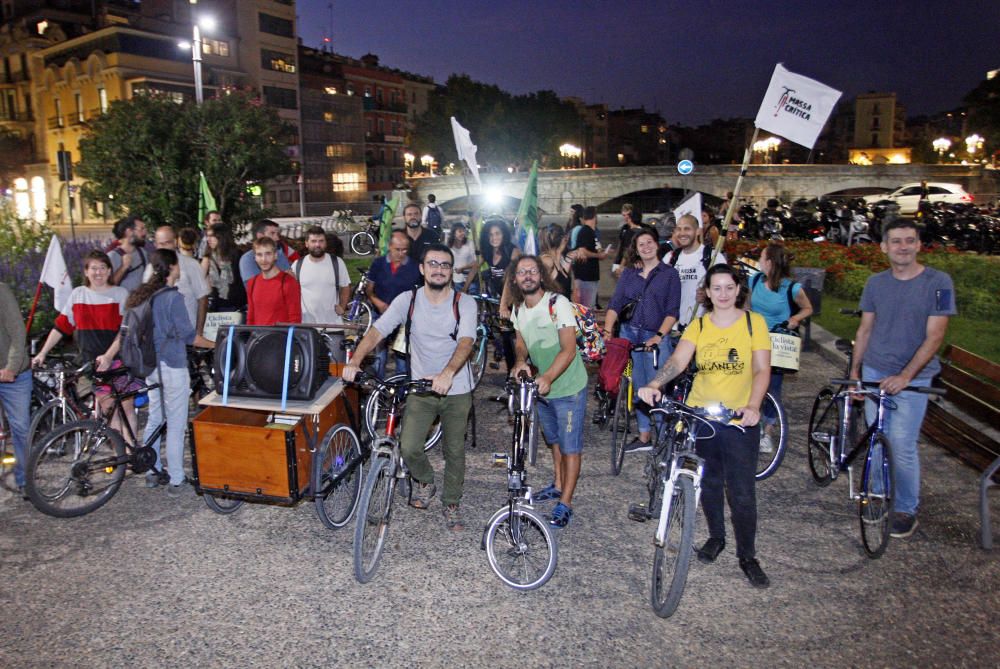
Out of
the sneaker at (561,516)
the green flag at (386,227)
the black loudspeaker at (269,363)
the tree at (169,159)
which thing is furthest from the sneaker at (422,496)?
the tree at (169,159)

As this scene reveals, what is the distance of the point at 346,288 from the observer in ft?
27.1

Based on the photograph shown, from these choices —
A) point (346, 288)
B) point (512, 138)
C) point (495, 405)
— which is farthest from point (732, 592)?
point (512, 138)

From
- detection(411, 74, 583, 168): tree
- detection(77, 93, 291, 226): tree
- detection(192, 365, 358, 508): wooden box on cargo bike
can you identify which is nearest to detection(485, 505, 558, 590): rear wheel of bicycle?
detection(192, 365, 358, 508): wooden box on cargo bike

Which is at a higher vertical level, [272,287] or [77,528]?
[272,287]

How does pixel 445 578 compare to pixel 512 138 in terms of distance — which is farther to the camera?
pixel 512 138

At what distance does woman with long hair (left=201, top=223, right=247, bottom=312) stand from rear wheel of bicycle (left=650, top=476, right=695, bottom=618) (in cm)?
635

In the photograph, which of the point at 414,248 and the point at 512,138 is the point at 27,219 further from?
the point at 512,138

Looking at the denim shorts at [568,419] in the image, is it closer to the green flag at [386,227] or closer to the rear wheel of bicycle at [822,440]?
the rear wheel of bicycle at [822,440]

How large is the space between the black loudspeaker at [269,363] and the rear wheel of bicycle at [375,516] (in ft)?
2.33

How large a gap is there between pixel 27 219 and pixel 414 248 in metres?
7.62

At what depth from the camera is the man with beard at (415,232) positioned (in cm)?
1034

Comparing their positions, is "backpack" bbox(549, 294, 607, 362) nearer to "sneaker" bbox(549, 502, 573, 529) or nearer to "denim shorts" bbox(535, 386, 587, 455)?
"denim shorts" bbox(535, 386, 587, 455)

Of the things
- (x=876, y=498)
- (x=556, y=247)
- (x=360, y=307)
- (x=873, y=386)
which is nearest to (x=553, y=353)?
(x=873, y=386)

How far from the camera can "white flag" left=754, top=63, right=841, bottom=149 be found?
7113 mm
